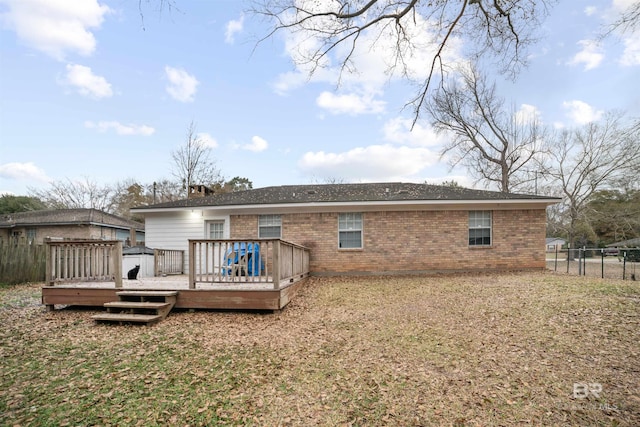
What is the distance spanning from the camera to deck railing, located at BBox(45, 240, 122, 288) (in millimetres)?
6434

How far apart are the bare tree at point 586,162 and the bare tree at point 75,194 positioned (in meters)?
41.3

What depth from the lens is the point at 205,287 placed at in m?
6.35

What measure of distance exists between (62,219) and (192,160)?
877 cm

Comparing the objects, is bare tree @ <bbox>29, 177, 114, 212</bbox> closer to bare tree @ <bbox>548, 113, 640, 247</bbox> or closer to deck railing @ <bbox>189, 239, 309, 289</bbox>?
deck railing @ <bbox>189, 239, 309, 289</bbox>

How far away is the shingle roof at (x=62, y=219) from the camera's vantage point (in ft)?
60.3

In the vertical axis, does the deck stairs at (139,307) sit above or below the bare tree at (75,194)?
below

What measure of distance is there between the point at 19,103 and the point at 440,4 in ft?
48.0

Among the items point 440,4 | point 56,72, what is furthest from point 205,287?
point 56,72

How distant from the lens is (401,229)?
10953mm

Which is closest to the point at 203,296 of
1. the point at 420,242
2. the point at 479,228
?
the point at 420,242

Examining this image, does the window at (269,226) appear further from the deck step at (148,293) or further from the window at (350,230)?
the deck step at (148,293)

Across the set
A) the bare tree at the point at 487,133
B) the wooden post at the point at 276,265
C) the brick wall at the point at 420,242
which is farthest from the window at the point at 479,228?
the bare tree at the point at 487,133

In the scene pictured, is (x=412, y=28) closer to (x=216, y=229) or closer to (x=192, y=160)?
(x=216, y=229)

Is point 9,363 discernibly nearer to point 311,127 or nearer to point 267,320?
point 267,320
